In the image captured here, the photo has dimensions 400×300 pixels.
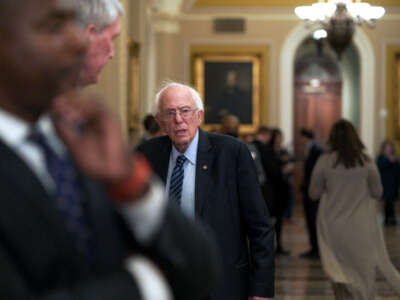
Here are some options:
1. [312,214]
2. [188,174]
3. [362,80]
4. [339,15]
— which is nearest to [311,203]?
[312,214]

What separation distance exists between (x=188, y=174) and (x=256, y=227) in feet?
1.35

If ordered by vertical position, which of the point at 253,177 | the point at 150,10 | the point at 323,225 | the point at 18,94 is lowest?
the point at 323,225

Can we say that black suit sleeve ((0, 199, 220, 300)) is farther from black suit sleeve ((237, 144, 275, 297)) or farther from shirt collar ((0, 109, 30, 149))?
black suit sleeve ((237, 144, 275, 297))

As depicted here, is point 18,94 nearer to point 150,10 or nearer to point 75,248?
point 75,248

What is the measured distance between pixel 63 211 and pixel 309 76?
82.9ft

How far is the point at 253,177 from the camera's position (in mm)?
3254

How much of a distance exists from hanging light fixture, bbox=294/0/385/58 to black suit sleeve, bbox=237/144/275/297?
7513 mm

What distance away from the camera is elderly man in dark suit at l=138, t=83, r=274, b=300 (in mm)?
3158

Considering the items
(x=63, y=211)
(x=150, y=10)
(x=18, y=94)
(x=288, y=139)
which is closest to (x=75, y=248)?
(x=63, y=211)

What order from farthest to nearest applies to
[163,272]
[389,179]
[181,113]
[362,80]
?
[362,80], [389,179], [181,113], [163,272]

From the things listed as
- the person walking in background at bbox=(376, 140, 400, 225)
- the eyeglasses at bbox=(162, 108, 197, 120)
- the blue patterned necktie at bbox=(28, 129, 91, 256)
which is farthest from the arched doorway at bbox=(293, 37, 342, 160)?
the blue patterned necktie at bbox=(28, 129, 91, 256)

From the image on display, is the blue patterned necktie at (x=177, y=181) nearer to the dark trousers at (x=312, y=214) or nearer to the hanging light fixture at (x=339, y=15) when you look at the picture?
the dark trousers at (x=312, y=214)

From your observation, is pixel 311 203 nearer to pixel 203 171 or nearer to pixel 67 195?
pixel 203 171

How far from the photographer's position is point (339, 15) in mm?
11320
